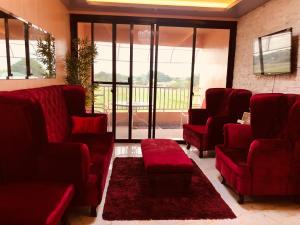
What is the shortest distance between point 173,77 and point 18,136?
4.30 m

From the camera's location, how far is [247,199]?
2.65 metres

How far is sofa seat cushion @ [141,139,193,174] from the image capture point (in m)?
2.55

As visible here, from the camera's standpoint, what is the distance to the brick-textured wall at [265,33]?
3039 mm

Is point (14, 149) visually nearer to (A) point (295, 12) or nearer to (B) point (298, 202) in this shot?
(B) point (298, 202)

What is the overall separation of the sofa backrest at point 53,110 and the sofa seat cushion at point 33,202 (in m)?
0.69

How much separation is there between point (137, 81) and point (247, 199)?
2.91 meters

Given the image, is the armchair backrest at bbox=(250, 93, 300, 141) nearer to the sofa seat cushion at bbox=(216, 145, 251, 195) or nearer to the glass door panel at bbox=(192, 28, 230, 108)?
the sofa seat cushion at bbox=(216, 145, 251, 195)

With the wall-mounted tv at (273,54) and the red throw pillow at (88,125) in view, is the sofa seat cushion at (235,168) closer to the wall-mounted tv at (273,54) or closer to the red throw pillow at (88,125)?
the wall-mounted tv at (273,54)

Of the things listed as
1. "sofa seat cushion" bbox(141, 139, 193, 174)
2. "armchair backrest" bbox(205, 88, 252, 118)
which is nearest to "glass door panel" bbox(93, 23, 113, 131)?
"armchair backrest" bbox(205, 88, 252, 118)

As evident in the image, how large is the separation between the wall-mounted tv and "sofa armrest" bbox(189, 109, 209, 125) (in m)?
1.07

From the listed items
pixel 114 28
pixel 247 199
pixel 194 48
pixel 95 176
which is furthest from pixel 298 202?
pixel 114 28

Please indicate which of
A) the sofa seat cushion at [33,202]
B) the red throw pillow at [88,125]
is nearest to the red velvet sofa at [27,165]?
the sofa seat cushion at [33,202]

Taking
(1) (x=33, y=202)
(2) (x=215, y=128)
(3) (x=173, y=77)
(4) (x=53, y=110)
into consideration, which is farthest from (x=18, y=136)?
(3) (x=173, y=77)

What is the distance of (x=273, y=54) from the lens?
331 centimetres
